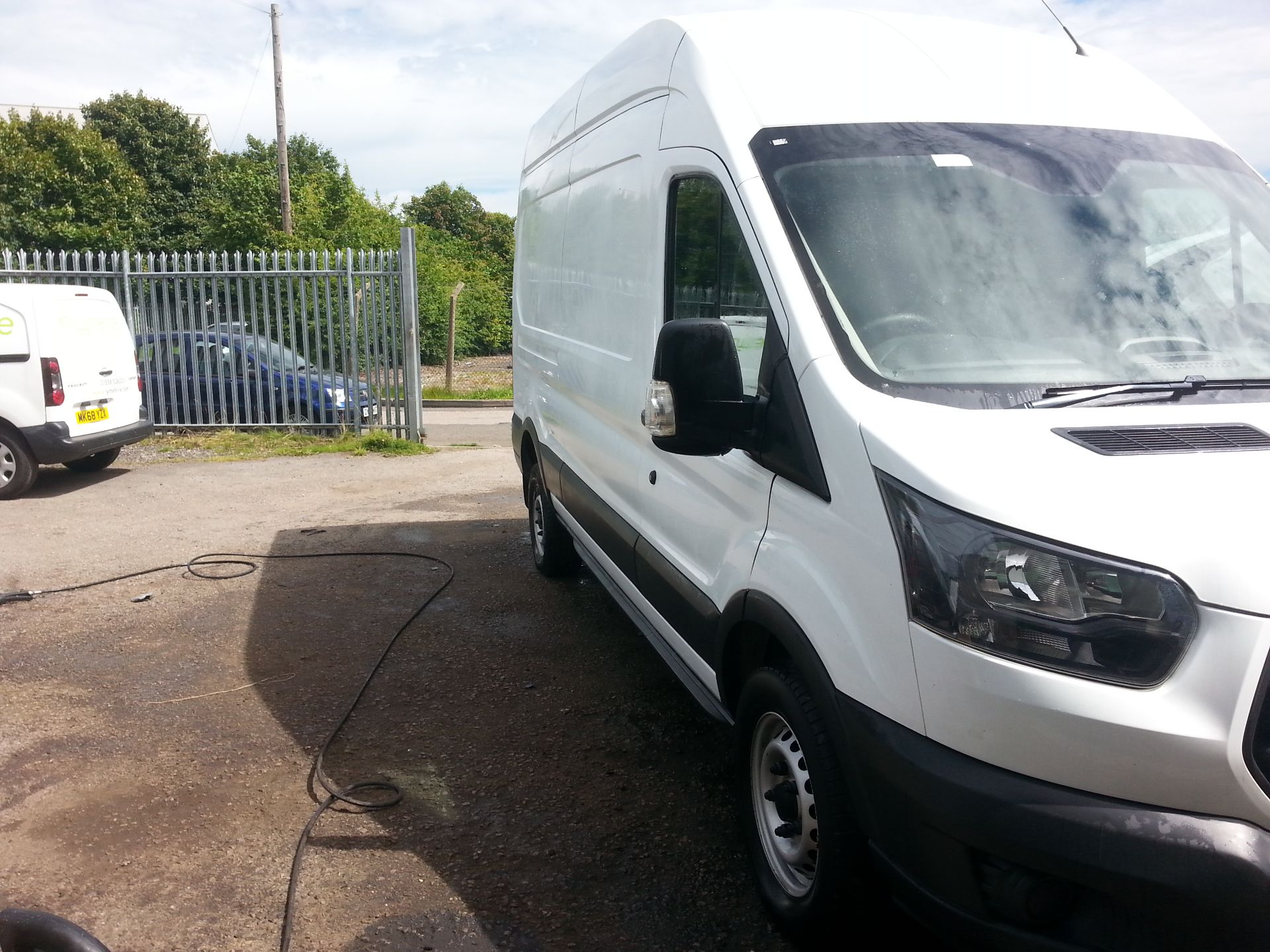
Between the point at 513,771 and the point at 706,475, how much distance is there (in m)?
1.49

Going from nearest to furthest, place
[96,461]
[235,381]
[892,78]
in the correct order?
[892,78] → [96,461] → [235,381]

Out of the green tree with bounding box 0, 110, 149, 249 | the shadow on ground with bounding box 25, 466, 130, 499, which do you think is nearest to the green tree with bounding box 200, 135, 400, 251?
the green tree with bounding box 0, 110, 149, 249

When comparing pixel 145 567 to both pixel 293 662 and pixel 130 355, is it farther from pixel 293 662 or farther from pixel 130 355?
pixel 130 355

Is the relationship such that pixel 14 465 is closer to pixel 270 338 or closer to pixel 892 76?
pixel 270 338

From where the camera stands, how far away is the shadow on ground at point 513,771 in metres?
3.02

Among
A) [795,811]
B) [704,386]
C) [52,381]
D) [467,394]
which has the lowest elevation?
[467,394]

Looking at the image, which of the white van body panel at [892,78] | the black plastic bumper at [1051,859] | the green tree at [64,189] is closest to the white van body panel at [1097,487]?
the black plastic bumper at [1051,859]

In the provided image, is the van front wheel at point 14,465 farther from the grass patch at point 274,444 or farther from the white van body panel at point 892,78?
the white van body panel at point 892,78

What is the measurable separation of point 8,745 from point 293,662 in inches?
50.8

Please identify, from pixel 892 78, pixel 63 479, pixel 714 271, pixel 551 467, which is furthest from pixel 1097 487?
pixel 63 479

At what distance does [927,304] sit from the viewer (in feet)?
9.03

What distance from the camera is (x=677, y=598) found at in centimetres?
360

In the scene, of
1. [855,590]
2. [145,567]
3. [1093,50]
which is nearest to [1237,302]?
[1093,50]

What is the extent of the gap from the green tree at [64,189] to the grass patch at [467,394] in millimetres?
17879
